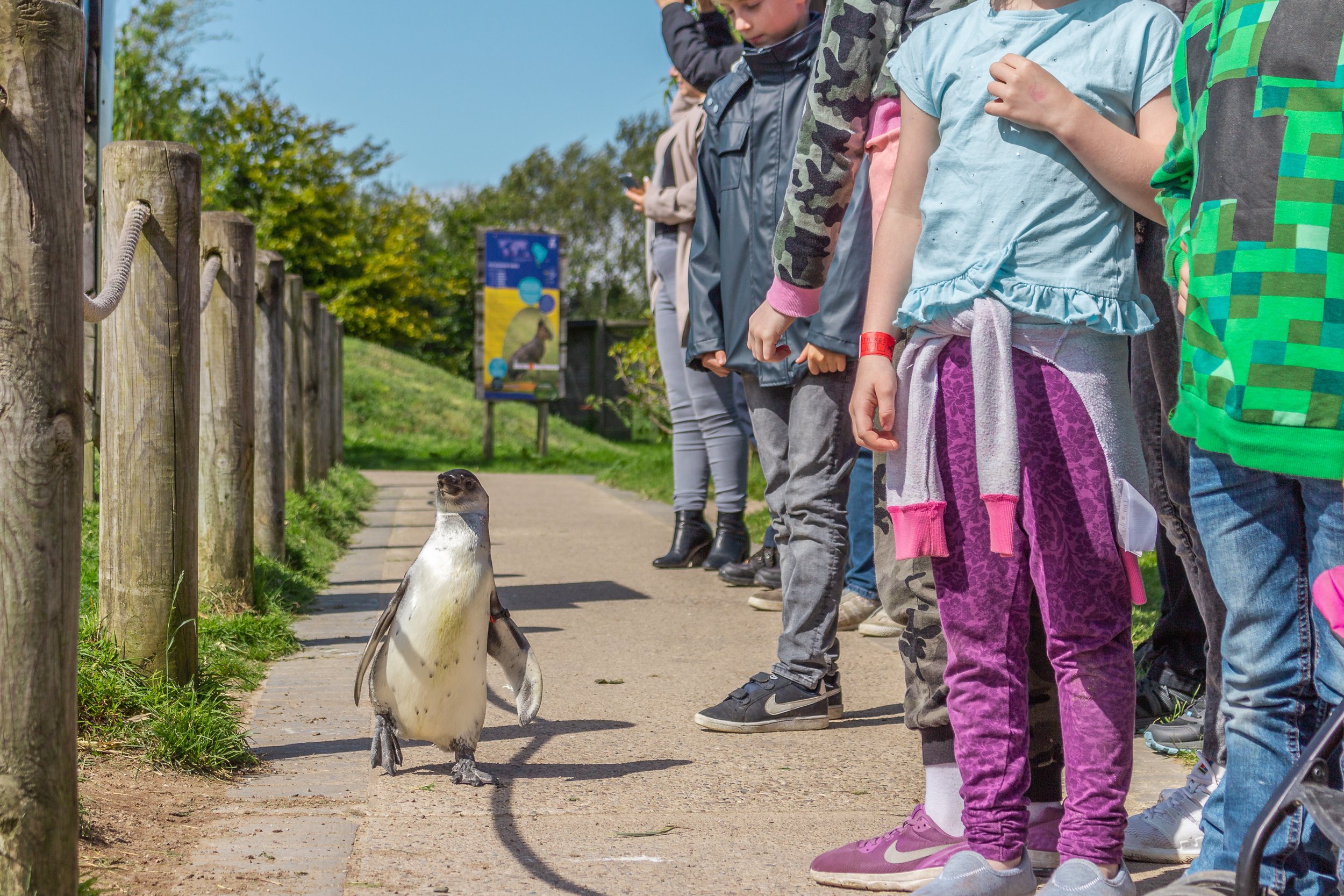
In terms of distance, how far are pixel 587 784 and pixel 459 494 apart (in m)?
0.74

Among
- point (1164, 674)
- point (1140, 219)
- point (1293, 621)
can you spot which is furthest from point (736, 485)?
point (1293, 621)

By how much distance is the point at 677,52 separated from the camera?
17.6ft

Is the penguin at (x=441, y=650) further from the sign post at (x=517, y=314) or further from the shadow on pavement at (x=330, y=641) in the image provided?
the sign post at (x=517, y=314)

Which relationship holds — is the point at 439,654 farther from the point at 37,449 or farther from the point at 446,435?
the point at 446,435

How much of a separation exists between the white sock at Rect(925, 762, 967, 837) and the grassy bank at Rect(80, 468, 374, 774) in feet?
5.33

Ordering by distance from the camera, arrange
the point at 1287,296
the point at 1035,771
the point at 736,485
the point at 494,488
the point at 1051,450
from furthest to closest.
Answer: the point at 494,488 → the point at 736,485 → the point at 1035,771 → the point at 1051,450 → the point at 1287,296

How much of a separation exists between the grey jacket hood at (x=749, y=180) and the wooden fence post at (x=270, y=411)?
2.62 m

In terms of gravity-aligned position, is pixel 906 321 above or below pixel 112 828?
above

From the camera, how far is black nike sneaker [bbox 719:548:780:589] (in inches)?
231

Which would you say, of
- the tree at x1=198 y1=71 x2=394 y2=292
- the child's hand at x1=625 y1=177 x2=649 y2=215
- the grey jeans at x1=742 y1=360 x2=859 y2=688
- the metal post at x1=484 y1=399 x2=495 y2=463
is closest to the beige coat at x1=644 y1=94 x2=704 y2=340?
the child's hand at x1=625 y1=177 x2=649 y2=215

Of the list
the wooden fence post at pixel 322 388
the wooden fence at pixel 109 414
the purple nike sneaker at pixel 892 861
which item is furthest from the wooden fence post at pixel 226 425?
the wooden fence post at pixel 322 388

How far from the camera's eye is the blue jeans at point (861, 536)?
203 inches

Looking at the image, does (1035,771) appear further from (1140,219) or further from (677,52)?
(677,52)

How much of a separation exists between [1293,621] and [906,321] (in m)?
0.79
